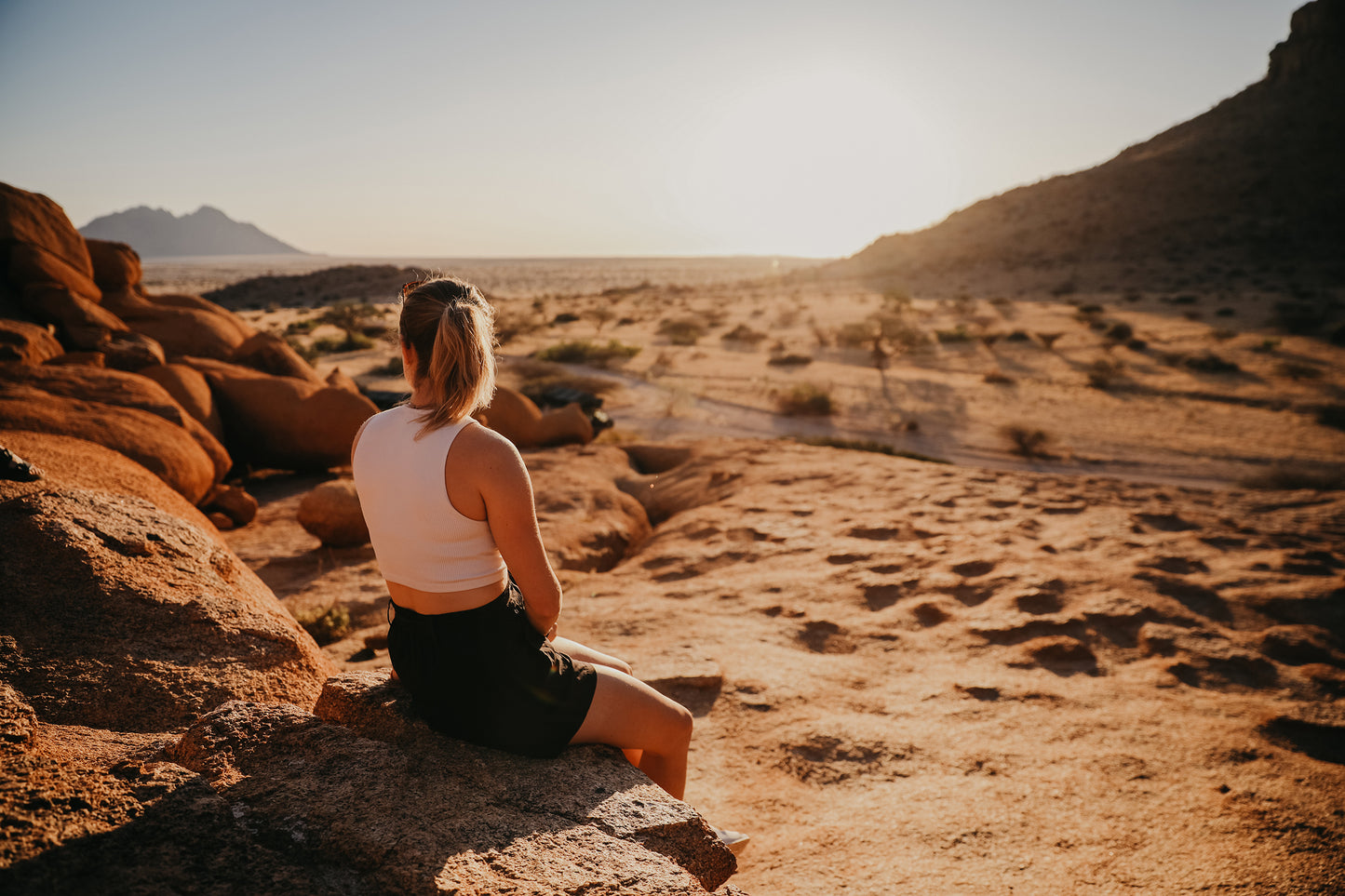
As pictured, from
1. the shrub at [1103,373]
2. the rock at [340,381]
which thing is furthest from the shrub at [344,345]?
the shrub at [1103,373]

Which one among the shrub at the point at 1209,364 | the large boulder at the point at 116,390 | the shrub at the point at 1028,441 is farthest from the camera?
the shrub at the point at 1209,364

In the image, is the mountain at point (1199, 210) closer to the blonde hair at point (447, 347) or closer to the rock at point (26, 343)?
the rock at point (26, 343)

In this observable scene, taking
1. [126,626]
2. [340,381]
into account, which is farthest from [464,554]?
[340,381]

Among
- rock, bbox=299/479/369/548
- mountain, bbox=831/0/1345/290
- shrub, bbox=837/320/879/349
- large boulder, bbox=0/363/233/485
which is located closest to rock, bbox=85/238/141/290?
large boulder, bbox=0/363/233/485

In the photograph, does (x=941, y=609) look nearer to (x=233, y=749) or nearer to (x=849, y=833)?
(x=849, y=833)

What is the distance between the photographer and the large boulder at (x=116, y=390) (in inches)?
208

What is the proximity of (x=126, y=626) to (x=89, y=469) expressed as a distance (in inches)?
87.5

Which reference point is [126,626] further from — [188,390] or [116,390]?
[188,390]

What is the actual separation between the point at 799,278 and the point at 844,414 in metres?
39.7

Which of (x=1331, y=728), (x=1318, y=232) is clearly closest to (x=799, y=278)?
(x=1318, y=232)

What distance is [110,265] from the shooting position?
A: 8.51m

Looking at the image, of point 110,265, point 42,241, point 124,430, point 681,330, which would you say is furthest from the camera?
point 681,330

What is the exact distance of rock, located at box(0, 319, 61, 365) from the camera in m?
5.60

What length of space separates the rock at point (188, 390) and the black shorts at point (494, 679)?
576cm
